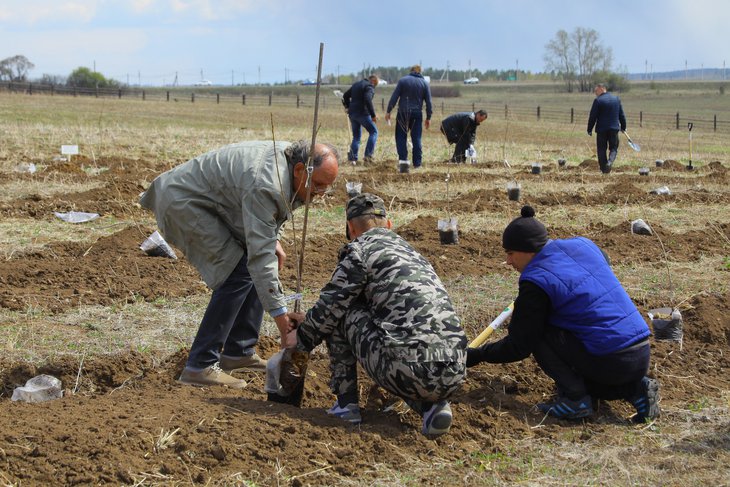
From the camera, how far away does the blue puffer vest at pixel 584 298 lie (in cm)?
444

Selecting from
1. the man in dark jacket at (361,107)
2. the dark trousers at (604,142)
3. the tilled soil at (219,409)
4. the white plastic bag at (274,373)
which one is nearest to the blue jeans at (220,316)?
the tilled soil at (219,409)

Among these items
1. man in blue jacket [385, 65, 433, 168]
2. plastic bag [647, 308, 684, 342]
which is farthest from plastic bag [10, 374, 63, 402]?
man in blue jacket [385, 65, 433, 168]

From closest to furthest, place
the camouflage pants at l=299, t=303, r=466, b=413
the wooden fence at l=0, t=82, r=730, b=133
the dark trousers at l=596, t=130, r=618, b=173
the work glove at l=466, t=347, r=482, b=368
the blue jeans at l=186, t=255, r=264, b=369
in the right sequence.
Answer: the camouflage pants at l=299, t=303, r=466, b=413
the work glove at l=466, t=347, r=482, b=368
the blue jeans at l=186, t=255, r=264, b=369
the dark trousers at l=596, t=130, r=618, b=173
the wooden fence at l=0, t=82, r=730, b=133

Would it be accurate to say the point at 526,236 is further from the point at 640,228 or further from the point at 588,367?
the point at 640,228

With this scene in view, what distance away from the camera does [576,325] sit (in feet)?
14.8

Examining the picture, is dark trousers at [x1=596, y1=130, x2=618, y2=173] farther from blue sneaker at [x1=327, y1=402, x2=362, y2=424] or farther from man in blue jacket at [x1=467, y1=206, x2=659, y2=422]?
blue sneaker at [x1=327, y1=402, x2=362, y2=424]

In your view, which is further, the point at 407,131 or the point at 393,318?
the point at 407,131

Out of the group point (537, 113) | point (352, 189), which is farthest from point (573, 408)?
point (537, 113)

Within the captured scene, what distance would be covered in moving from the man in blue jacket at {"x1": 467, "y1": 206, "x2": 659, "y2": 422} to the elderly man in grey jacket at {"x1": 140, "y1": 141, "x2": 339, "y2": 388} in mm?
1098

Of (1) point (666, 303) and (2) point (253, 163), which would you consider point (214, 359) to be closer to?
(2) point (253, 163)

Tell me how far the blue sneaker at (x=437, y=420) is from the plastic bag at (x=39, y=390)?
6.98 ft

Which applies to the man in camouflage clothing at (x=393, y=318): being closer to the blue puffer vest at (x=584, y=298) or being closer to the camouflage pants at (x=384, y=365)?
the camouflage pants at (x=384, y=365)

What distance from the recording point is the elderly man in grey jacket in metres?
4.44

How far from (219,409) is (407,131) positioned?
1197cm
